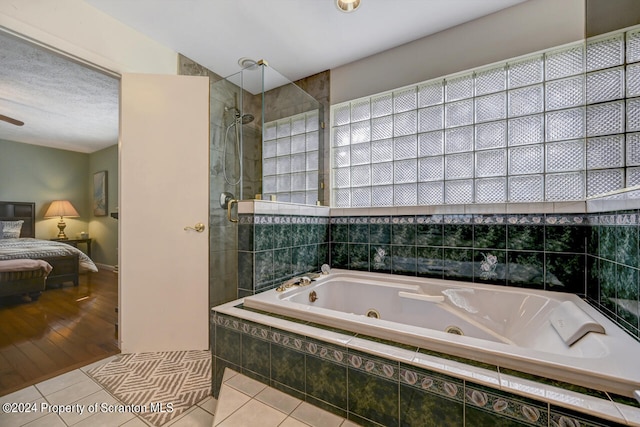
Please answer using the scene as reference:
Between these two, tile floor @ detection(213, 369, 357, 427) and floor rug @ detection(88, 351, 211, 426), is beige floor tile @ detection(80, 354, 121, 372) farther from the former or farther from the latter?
tile floor @ detection(213, 369, 357, 427)

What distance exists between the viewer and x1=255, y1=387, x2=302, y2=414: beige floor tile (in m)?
1.01

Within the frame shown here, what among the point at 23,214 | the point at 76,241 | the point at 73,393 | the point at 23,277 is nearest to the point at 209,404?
the point at 73,393

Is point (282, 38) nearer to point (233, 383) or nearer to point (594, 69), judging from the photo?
point (594, 69)

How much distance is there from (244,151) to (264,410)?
5.25ft

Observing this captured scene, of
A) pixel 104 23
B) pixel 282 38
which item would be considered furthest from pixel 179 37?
pixel 282 38

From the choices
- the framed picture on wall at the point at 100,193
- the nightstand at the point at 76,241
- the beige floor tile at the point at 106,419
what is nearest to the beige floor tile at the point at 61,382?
the beige floor tile at the point at 106,419

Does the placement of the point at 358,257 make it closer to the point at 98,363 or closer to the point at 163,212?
the point at 163,212

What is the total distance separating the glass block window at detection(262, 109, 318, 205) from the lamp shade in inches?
199

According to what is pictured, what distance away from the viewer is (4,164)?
4.23m

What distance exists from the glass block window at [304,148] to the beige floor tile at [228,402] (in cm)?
121

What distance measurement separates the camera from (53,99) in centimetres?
307

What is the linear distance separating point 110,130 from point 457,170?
506cm

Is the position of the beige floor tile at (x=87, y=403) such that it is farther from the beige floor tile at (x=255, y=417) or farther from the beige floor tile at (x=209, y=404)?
the beige floor tile at (x=255, y=417)

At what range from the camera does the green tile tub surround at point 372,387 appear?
2.28ft
